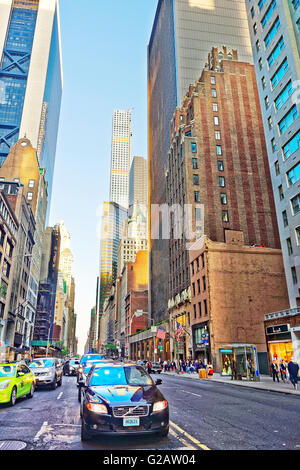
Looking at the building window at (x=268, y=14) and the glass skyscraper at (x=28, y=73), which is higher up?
the glass skyscraper at (x=28, y=73)

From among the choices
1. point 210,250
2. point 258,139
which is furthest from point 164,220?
point 210,250

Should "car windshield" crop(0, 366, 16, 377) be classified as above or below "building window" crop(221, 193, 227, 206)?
below

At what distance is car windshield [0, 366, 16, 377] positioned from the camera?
1365 centimetres

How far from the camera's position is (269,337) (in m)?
33.3

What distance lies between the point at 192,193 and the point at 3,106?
117430mm

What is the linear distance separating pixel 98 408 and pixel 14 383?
827cm

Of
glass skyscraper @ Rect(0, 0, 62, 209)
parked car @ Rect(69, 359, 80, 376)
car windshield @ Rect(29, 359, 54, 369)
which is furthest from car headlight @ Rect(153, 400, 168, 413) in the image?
glass skyscraper @ Rect(0, 0, 62, 209)

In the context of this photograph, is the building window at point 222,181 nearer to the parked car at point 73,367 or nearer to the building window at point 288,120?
the building window at point 288,120

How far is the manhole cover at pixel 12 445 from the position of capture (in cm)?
642

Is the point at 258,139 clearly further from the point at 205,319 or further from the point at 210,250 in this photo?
the point at 205,319

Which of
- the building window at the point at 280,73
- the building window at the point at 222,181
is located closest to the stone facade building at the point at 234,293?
the building window at the point at 222,181

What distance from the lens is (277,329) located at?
31594 millimetres

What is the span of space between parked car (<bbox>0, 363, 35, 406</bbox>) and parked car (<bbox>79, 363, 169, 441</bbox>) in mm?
6695

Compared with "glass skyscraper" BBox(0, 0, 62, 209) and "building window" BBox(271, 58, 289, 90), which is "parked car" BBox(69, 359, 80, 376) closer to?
"building window" BBox(271, 58, 289, 90)
